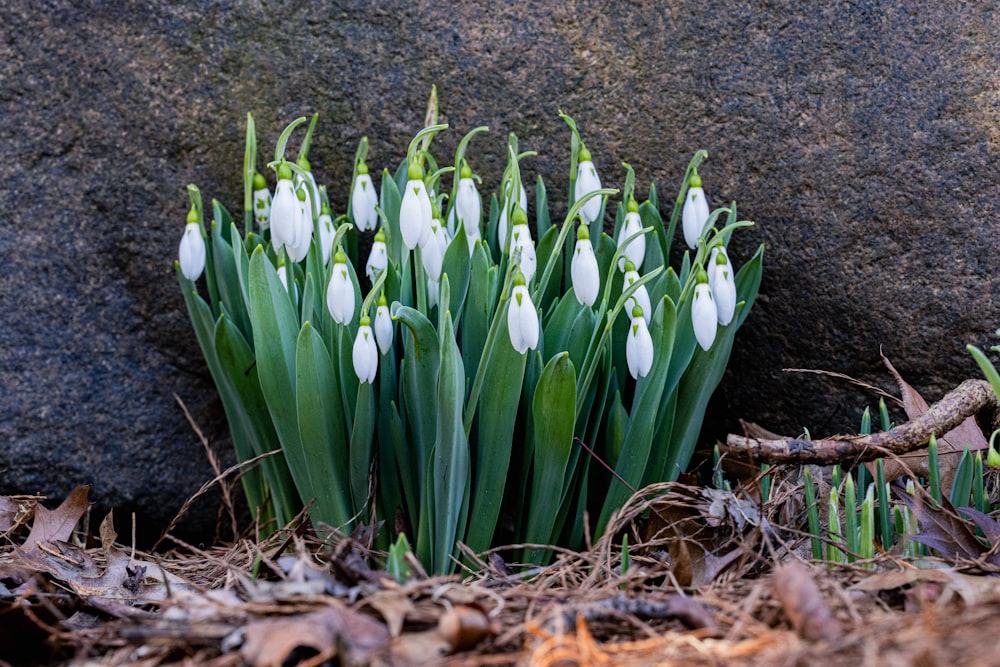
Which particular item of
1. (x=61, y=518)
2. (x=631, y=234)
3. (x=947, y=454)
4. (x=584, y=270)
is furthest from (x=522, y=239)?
(x=61, y=518)

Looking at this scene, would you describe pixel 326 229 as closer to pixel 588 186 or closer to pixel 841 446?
pixel 588 186

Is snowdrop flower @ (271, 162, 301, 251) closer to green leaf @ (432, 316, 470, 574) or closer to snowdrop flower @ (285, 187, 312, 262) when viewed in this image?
snowdrop flower @ (285, 187, 312, 262)

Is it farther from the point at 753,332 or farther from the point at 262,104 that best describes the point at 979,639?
the point at 262,104

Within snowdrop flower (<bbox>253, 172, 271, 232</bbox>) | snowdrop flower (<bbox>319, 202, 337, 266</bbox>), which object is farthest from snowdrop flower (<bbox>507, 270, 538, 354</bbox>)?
snowdrop flower (<bbox>253, 172, 271, 232</bbox>)

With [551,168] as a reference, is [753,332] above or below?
below

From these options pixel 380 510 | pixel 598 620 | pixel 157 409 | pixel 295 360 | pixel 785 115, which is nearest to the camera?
pixel 598 620

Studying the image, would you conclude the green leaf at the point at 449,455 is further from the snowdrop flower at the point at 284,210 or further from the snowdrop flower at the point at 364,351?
the snowdrop flower at the point at 284,210

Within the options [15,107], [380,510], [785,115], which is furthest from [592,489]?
[15,107]
